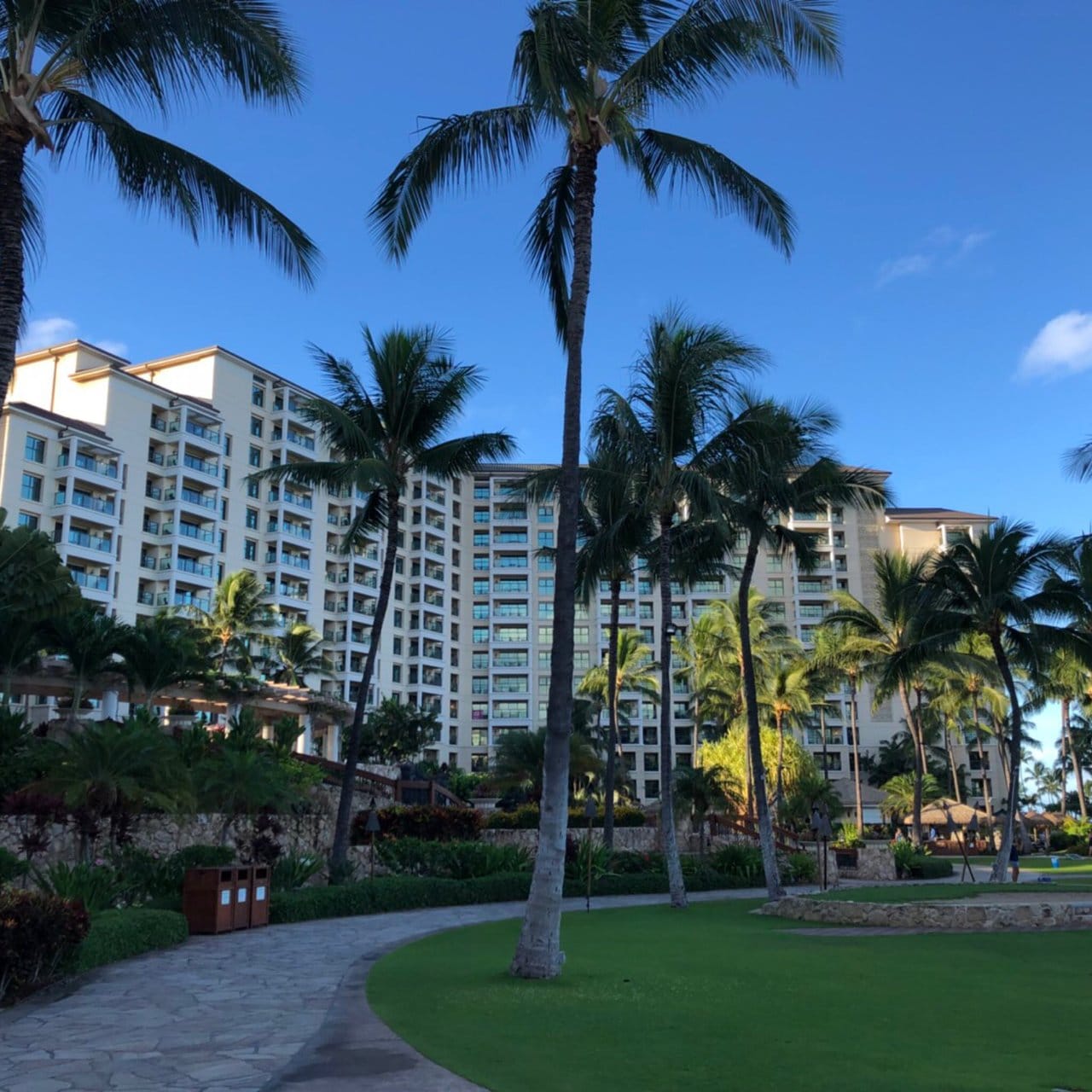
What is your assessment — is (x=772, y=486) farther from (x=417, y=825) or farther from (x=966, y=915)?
(x=417, y=825)

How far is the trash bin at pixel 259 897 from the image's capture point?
59.8 feet

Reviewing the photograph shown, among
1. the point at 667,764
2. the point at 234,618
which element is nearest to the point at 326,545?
the point at 234,618

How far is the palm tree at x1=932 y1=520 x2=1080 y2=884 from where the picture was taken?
30688mm

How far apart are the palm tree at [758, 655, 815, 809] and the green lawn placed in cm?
3162

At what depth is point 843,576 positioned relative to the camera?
336ft

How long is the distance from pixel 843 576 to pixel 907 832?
150 ft

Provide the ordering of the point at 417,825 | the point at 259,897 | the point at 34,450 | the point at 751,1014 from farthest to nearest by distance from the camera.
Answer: the point at 34,450, the point at 417,825, the point at 259,897, the point at 751,1014

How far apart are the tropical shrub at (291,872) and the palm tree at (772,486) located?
10.2 m

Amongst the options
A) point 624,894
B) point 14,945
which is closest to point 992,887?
point 624,894

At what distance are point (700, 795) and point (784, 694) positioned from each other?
38.2ft

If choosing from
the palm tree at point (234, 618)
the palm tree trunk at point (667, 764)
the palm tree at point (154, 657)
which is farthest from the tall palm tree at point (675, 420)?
the palm tree at point (234, 618)

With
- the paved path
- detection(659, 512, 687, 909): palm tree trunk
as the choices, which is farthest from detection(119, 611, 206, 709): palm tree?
the paved path

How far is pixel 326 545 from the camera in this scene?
284 feet

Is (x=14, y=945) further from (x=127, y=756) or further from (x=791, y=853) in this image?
(x=791, y=853)
